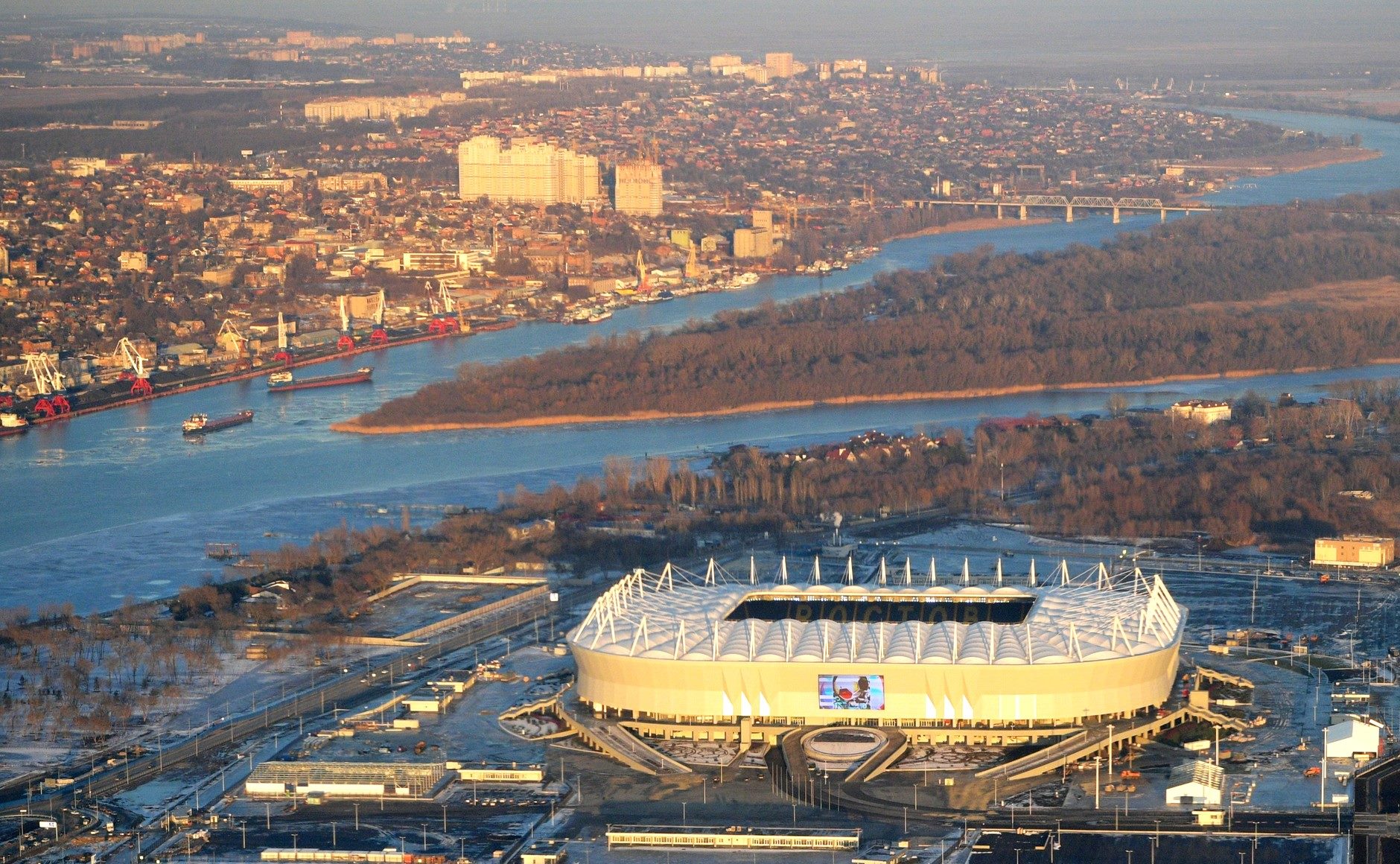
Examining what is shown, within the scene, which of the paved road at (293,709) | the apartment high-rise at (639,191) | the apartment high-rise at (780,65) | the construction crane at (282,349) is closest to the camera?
the paved road at (293,709)

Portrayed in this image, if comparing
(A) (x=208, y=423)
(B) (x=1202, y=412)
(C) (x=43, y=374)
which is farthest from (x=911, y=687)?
(C) (x=43, y=374)

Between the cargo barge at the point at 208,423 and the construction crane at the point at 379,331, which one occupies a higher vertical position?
the cargo barge at the point at 208,423

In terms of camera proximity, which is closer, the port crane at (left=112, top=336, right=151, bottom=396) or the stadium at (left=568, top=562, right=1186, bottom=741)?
the stadium at (left=568, top=562, right=1186, bottom=741)

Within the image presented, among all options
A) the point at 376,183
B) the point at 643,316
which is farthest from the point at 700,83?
the point at 643,316

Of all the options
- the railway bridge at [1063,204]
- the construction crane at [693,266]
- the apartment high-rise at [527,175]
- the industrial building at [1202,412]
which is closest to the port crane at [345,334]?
the construction crane at [693,266]

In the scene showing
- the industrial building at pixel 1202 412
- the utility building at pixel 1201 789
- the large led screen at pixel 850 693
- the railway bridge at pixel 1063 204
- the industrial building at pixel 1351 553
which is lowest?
the railway bridge at pixel 1063 204

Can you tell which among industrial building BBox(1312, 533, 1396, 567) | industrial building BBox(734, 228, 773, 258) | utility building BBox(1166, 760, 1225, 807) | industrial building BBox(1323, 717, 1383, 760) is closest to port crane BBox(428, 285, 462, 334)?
industrial building BBox(734, 228, 773, 258)

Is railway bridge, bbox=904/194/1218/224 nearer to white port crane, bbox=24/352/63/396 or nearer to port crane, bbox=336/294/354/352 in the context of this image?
port crane, bbox=336/294/354/352

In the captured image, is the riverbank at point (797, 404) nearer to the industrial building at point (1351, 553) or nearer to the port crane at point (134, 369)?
the port crane at point (134, 369)
